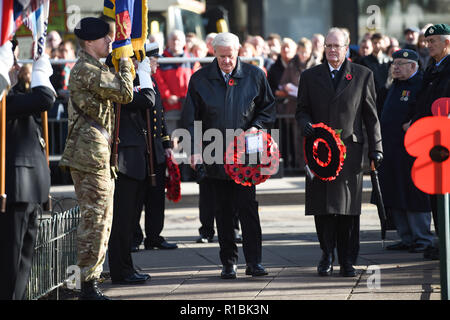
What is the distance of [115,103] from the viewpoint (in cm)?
772

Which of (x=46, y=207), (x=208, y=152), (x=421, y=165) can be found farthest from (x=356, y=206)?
(x=46, y=207)

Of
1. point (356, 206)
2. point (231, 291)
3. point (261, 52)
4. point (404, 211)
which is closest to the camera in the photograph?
point (231, 291)

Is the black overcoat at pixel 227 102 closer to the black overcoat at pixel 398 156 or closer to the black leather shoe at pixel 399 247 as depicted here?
the black overcoat at pixel 398 156

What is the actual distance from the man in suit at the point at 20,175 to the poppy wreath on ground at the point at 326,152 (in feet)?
9.13

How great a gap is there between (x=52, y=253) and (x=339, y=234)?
259 cm

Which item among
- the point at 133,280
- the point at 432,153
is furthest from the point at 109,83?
the point at 432,153

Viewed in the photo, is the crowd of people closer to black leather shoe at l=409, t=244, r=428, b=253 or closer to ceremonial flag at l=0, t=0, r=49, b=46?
black leather shoe at l=409, t=244, r=428, b=253

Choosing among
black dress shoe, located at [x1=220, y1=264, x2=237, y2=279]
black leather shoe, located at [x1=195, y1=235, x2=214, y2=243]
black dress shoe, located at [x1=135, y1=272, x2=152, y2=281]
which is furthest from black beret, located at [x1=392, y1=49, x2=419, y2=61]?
black dress shoe, located at [x1=135, y1=272, x2=152, y2=281]

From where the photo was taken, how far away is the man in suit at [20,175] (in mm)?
6250

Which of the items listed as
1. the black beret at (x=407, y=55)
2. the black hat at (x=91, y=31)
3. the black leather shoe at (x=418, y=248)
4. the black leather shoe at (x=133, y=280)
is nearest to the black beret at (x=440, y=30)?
the black beret at (x=407, y=55)

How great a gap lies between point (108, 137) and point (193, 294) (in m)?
1.46

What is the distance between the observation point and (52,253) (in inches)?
294

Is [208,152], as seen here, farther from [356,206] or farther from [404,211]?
[404,211]

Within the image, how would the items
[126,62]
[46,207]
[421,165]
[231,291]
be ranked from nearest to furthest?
[421,165], [46,207], [126,62], [231,291]
